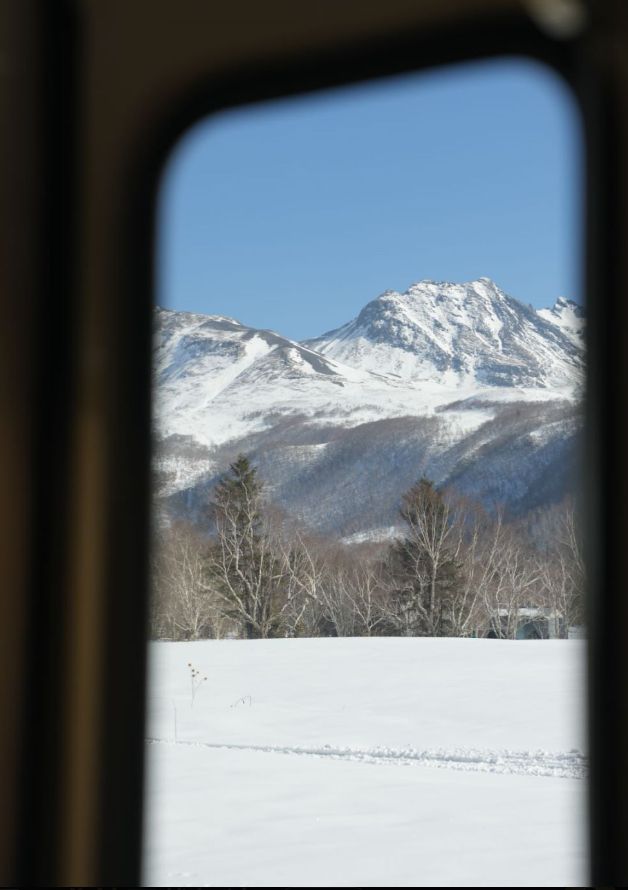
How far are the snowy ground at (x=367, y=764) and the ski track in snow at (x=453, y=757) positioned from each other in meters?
0.03

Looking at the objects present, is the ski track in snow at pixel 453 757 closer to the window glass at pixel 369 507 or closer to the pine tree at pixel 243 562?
the window glass at pixel 369 507

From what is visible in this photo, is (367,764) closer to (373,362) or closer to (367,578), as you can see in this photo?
(367,578)

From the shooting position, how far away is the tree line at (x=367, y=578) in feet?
56.8

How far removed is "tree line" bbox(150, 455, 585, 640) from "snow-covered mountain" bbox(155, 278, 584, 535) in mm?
637

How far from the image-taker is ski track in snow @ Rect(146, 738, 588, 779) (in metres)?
6.98

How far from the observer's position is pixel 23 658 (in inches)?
69.8

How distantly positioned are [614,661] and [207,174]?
4.55ft

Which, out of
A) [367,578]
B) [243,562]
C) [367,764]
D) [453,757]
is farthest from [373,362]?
[367,764]

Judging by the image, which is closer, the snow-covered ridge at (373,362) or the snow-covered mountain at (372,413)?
the snow-covered ridge at (373,362)

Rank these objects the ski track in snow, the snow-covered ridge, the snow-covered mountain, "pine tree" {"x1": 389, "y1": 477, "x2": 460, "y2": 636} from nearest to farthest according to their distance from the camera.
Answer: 1. the ski track in snow
2. the snow-covered ridge
3. the snow-covered mountain
4. "pine tree" {"x1": 389, "y1": 477, "x2": 460, "y2": 636}

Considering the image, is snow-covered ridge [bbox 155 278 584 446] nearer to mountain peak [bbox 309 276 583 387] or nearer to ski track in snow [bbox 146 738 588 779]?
mountain peak [bbox 309 276 583 387]

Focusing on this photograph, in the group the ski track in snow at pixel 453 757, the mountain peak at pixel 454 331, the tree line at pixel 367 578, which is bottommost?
the ski track in snow at pixel 453 757

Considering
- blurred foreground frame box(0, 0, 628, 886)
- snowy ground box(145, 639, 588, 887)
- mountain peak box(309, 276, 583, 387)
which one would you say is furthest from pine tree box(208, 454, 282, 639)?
blurred foreground frame box(0, 0, 628, 886)

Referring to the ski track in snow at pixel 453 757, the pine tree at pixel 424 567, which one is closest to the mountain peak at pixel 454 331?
the pine tree at pixel 424 567
